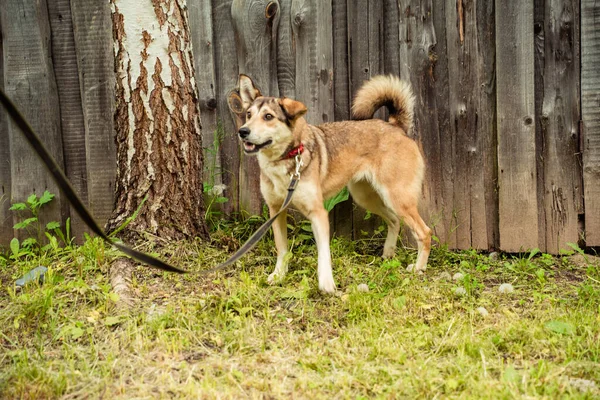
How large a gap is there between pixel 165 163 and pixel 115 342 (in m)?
1.60

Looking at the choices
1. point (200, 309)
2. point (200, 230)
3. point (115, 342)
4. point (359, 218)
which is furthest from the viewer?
point (359, 218)

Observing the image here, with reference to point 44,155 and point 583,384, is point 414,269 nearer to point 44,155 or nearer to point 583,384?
point 583,384

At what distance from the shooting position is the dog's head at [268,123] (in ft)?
12.8

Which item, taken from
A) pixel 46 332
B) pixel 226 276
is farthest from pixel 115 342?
pixel 226 276

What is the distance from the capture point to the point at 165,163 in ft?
13.6

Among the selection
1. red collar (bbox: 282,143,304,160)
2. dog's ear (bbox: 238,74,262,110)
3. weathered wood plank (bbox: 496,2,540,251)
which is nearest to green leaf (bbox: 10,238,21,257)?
dog's ear (bbox: 238,74,262,110)

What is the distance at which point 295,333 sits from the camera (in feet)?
10.4

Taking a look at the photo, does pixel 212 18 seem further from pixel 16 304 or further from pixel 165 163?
pixel 16 304

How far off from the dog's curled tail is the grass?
129 centimetres

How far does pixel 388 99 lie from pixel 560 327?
225cm

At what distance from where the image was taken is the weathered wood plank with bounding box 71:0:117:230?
4.73 metres

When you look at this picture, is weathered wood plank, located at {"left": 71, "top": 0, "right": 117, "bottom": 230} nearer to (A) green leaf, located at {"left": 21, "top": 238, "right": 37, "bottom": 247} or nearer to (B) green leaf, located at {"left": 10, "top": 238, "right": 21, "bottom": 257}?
(A) green leaf, located at {"left": 21, "top": 238, "right": 37, "bottom": 247}

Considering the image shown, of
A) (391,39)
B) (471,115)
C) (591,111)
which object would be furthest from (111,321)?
(591,111)

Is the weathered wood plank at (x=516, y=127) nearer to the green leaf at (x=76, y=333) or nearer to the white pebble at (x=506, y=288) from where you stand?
the white pebble at (x=506, y=288)
